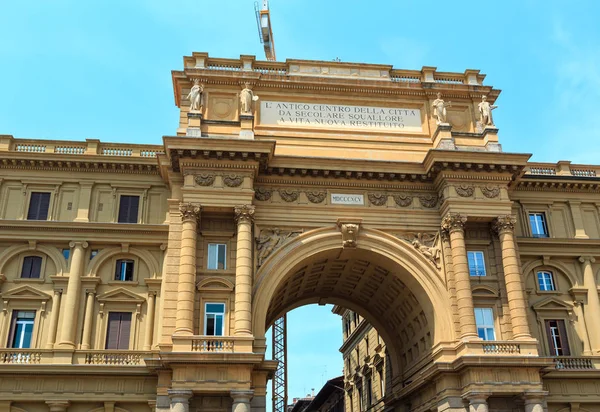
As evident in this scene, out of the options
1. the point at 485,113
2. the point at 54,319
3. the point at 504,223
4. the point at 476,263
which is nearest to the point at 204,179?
the point at 54,319

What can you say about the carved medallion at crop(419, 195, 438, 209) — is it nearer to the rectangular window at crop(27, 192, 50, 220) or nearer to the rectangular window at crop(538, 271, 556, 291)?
the rectangular window at crop(538, 271, 556, 291)

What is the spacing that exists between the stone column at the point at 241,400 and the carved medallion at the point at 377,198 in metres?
11.6

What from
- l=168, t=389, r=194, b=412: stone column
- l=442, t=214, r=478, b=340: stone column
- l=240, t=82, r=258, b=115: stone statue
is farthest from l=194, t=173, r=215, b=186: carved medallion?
l=442, t=214, r=478, b=340: stone column

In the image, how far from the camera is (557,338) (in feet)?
110

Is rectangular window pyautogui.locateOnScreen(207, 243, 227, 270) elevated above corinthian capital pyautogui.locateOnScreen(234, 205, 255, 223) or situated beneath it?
situated beneath

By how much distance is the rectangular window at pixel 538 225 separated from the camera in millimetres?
36000

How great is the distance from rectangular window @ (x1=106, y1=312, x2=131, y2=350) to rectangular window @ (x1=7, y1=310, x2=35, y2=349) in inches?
144

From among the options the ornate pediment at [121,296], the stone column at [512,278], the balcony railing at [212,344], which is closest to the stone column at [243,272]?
the balcony railing at [212,344]

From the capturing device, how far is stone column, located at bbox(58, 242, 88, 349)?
2990cm

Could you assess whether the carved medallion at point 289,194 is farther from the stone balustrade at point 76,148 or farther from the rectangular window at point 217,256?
the stone balustrade at point 76,148

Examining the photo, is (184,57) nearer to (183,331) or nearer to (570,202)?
(183,331)

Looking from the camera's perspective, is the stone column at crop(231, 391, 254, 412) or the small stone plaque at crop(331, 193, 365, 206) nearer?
the stone column at crop(231, 391, 254, 412)

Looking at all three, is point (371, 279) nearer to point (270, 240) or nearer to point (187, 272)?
point (270, 240)

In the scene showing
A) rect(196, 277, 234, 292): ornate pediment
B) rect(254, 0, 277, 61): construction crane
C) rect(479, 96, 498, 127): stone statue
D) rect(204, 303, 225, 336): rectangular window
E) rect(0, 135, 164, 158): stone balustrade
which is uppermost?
rect(254, 0, 277, 61): construction crane
